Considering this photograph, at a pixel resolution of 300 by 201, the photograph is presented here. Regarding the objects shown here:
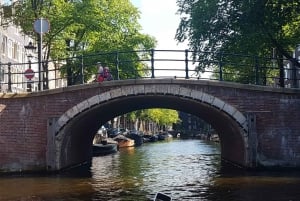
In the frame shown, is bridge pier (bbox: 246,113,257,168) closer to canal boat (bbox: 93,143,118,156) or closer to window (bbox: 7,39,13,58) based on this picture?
canal boat (bbox: 93,143,118,156)

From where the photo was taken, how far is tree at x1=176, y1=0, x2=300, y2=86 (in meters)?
22.8

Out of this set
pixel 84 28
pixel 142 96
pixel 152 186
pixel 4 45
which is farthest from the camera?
pixel 4 45

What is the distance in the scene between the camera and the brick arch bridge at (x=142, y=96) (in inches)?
723

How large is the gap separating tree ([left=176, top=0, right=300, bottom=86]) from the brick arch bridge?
4.36 m

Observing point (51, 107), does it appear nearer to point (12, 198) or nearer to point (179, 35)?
point (12, 198)

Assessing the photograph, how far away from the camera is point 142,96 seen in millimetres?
19000

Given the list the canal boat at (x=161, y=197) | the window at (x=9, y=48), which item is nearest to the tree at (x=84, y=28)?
the window at (x=9, y=48)

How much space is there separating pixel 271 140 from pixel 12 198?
9493 millimetres

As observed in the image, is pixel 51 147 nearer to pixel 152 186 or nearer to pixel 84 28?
pixel 152 186

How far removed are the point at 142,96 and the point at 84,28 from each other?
462 inches

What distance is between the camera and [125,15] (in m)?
33.9

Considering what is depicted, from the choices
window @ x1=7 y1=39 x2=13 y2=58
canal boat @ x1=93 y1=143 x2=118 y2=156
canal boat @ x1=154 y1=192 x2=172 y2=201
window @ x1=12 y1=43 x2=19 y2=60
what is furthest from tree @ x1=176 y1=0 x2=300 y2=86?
window @ x1=12 y1=43 x2=19 y2=60

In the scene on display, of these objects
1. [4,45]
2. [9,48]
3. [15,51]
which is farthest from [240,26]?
[15,51]

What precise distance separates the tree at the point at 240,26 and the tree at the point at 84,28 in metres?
3.39
